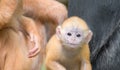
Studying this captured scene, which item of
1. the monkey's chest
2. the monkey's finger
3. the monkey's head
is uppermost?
the monkey's head

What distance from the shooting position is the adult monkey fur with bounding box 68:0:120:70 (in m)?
3.91

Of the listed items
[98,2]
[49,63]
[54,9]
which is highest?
[98,2]

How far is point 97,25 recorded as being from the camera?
4.05 m

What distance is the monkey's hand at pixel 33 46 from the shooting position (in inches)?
163

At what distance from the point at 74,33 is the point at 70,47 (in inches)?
3.3

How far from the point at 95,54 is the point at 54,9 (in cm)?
92

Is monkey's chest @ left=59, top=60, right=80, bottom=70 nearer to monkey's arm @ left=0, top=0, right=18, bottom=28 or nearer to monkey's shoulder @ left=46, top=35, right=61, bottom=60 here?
monkey's shoulder @ left=46, top=35, right=61, bottom=60

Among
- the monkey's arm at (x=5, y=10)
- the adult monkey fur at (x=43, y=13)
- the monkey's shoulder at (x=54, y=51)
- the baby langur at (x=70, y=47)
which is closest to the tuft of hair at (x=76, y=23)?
the baby langur at (x=70, y=47)

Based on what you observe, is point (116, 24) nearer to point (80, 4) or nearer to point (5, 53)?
point (80, 4)

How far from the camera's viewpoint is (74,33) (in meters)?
3.77

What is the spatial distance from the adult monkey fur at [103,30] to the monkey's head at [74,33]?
0.15 metres

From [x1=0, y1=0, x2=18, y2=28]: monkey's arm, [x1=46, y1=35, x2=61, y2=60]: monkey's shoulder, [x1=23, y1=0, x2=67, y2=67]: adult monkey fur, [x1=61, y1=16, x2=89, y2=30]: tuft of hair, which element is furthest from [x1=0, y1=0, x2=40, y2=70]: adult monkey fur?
[x1=23, y1=0, x2=67, y2=67]: adult monkey fur

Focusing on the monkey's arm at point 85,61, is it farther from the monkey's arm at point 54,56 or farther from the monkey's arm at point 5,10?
the monkey's arm at point 5,10

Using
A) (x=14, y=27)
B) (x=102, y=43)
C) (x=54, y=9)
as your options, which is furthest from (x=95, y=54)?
(x=54, y=9)
